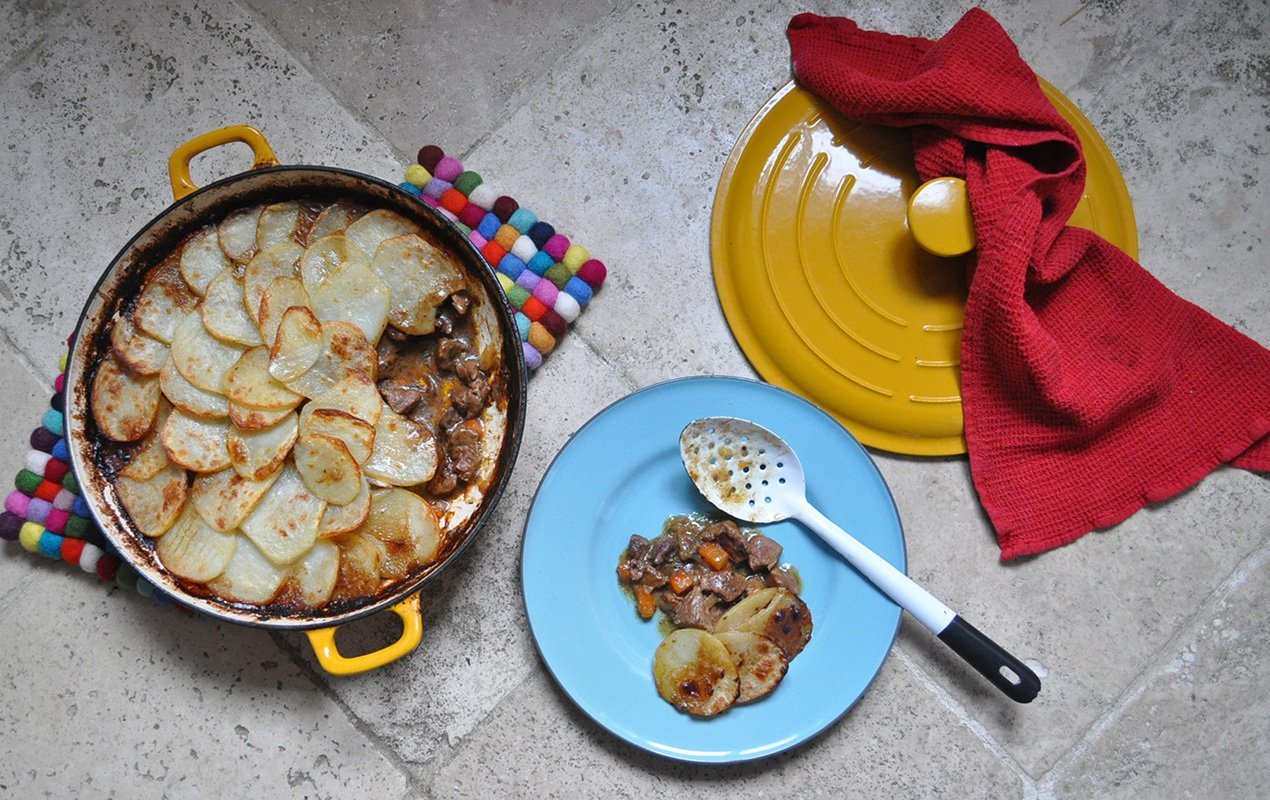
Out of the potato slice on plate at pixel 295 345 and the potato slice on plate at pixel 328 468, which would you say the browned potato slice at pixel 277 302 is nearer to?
the potato slice on plate at pixel 295 345

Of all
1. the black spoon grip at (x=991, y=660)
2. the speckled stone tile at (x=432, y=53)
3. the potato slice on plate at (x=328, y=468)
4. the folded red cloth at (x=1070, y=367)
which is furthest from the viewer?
the speckled stone tile at (x=432, y=53)

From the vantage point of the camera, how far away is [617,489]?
1.36 metres

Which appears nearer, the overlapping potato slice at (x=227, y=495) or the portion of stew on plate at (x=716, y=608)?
the overlapping potato slice at (x=227, y=495)

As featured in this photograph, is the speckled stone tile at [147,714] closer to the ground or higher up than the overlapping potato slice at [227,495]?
closer to the ground

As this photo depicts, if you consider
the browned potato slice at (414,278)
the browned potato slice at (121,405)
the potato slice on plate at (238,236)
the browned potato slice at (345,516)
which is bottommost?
the browned potato slice at (121,405)

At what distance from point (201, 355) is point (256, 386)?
0.09m

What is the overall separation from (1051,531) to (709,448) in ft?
1.88

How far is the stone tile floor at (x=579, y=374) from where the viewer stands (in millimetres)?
1401

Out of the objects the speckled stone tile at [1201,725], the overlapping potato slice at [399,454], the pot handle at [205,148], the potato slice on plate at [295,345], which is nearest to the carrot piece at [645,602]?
the overlapping potato slice at [399,454]

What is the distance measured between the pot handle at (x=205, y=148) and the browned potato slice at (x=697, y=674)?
92cm

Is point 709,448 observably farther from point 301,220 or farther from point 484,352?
point 301,220

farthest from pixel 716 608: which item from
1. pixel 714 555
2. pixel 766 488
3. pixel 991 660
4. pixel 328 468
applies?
pixel 328 468

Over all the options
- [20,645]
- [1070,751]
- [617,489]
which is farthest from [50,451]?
[1070,751]

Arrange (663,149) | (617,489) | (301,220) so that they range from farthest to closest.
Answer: (663,149) → (617,489) → (301,220)
